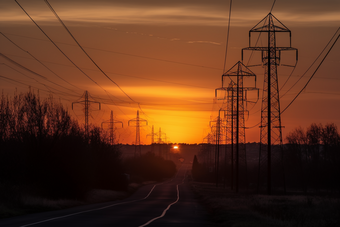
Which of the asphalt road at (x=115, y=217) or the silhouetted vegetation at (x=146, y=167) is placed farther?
the silhouetted vegetation at (x=146, y=167)

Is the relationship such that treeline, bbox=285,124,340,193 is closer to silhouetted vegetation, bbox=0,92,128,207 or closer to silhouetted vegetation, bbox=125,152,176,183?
silhouetted vegetation, bbox=125,152,176,183

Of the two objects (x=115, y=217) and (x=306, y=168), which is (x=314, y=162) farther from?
(x=115, y=217)

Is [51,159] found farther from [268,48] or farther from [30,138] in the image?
[268,48]

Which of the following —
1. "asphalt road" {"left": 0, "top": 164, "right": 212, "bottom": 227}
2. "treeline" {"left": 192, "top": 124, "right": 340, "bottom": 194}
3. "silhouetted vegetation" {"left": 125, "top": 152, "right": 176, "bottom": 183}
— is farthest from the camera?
"silhouetted vegetation" {"left": 125, "top": 152, "right": 176, "bottom": 183}

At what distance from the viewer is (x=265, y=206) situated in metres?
32.6

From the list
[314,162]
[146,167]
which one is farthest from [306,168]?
[146,167]

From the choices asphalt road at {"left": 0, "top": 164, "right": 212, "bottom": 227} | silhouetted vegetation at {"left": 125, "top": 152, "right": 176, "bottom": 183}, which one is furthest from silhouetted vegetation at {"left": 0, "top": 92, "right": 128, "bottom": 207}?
silhouetted vegetation at {"left": 125, "top": 152, "right": 176, "bottom": 183}

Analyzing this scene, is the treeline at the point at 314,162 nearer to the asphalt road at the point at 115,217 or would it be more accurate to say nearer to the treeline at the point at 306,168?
the treeline at the point at 306,168

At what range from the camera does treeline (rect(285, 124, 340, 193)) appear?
100 meters

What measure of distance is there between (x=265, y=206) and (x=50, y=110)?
20361 mm

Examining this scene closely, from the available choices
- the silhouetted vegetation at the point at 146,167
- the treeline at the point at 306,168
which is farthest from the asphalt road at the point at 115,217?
the silhouetted vegetation at the point at 146,167

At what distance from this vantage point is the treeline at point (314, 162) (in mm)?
100162

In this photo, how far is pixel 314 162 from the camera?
4301 inches

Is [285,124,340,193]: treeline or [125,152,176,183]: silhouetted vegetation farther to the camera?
[125,152,176,183]: silhouetted vegetation
